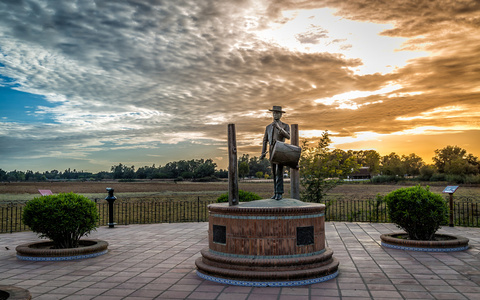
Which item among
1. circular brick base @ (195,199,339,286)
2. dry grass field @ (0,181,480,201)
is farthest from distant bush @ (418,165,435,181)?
circular brick base @ (195,199,339,286)

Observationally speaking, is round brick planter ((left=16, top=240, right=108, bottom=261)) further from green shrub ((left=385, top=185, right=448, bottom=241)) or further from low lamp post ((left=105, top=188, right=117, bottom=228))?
green shrub ((left=385, top=185, right=448, bottom=241))

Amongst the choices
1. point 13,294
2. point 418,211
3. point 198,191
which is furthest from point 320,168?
point 198,191

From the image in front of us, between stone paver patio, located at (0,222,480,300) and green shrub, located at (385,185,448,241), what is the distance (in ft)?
2.64

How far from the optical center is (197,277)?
6977 millimetres

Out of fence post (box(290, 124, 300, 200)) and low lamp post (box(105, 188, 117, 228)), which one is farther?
low lamp post (box(105, 188, 117, 228))

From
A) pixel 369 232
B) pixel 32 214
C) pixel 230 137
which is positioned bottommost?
pixel 369 232

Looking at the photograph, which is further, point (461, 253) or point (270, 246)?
point (461, 253)

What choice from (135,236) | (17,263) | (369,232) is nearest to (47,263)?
(17,263)

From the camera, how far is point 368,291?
598 cm

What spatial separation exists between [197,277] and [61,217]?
3657 mm

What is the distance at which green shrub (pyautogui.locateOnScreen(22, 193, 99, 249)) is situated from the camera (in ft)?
28.5

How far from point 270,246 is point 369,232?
635 centimetres

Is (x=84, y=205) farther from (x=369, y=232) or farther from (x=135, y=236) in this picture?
(x=369, y=232)

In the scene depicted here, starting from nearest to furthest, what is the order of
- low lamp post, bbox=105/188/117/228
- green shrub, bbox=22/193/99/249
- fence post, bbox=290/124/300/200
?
green shrub, bbox=22/193/99/249 → fence post, bbox=290/124/300/200 → low lamp post, bbox=105/188/117/228
